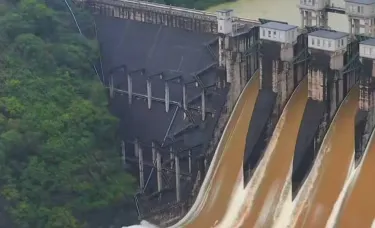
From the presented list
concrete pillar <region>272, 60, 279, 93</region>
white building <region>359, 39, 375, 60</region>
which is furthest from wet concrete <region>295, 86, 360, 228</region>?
concrete pillar <region>272, 60, 279, 93</region>

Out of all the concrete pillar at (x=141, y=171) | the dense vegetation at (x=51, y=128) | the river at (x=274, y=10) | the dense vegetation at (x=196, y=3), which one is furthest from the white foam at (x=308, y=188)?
the dense vegetation at (x=196, y=3)

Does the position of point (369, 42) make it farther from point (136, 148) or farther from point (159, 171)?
point (136, 148)

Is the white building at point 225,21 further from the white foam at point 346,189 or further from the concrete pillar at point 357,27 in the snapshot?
the white foam at point 346,189

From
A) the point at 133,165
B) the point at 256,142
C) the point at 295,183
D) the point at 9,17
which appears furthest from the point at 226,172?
the point at 9,17

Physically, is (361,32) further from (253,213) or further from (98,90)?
(98,90)

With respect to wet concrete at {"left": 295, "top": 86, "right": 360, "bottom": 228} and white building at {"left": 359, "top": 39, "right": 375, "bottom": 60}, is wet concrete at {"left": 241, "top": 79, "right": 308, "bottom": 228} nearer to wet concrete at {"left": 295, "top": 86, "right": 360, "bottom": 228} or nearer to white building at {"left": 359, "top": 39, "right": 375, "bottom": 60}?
wet concrete at {"left": 295, "top": 86, "right": 360, "bottom": 228}

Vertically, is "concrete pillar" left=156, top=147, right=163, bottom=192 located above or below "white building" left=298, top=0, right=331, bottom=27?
below
